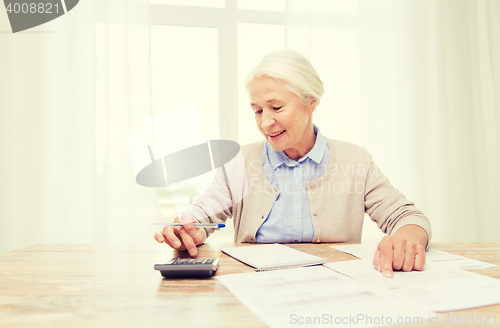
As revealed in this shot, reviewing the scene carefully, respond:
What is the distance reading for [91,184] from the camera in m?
2.07

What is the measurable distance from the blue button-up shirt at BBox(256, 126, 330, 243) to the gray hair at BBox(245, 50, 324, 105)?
21cm

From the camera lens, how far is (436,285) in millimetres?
566

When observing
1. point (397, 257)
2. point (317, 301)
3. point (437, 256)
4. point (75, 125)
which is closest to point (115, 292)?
point (317, 301)

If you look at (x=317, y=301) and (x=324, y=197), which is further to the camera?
(x=324, y=197)

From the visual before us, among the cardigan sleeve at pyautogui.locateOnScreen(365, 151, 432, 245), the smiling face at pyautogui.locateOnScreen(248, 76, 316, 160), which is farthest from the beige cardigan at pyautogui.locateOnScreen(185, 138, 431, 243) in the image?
the smiling face at pyautogui.locateOnScreen(248, 76, 316, 160)

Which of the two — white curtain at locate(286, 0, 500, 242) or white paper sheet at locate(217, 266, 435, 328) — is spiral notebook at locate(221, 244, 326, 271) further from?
white curtain at locate(286, 0, 500, 242)

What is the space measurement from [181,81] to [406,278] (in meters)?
1.95

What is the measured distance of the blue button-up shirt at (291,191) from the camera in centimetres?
117

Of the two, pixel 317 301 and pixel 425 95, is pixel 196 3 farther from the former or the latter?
pixel 317 301

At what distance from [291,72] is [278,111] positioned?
0.14m

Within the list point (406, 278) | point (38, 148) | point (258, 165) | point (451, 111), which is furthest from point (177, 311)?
point (451, 111)

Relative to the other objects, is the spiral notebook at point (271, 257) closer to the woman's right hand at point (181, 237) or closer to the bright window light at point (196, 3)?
the woman's right hand at point (181, 237)

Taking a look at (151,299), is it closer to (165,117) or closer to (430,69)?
(165,117)

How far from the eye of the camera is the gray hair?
3.79 ft
